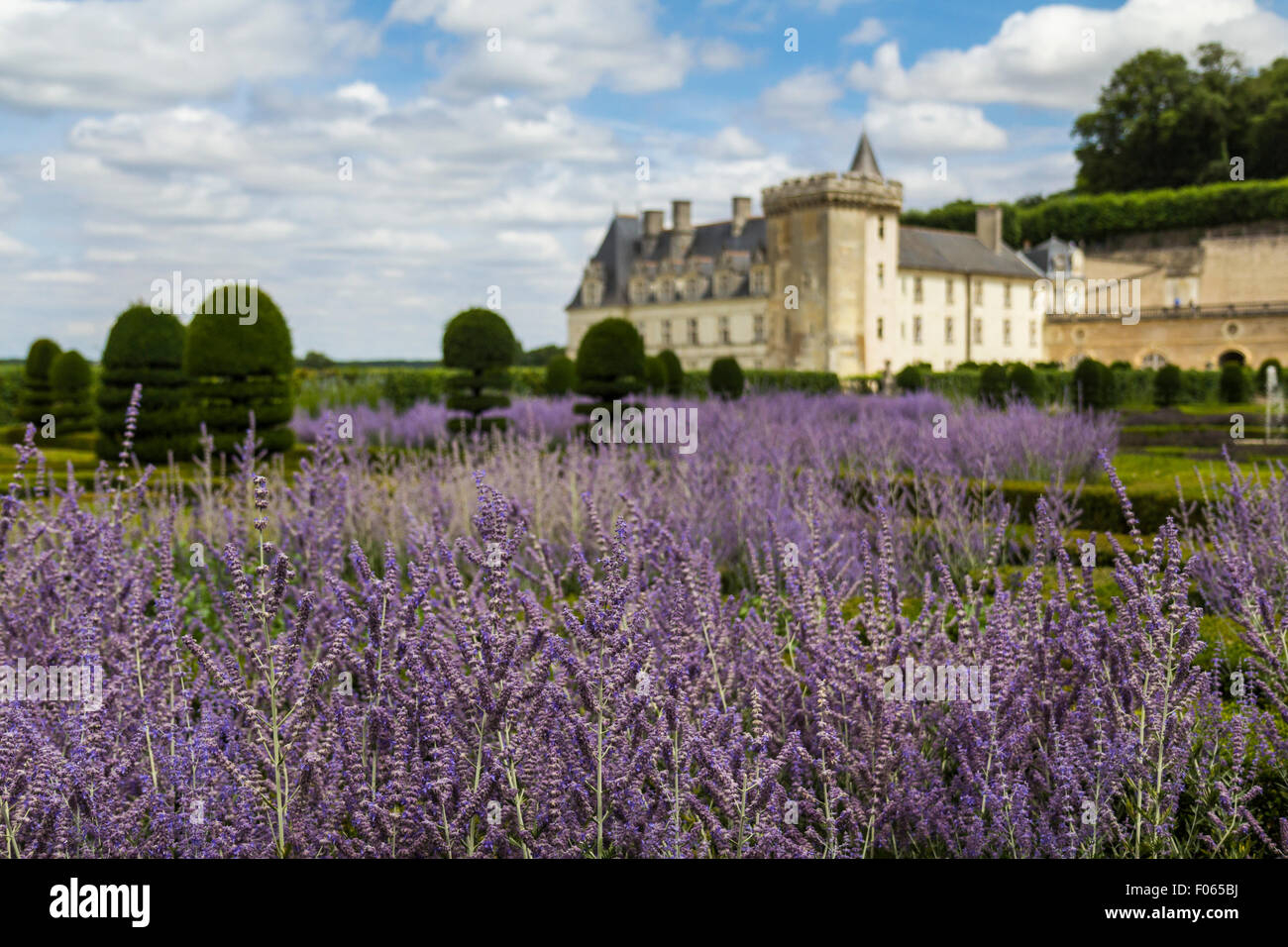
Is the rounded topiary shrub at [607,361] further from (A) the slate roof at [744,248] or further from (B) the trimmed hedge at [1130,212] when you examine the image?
(B) the trimmed hedge at [1130,212]

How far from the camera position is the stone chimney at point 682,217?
2104 inches

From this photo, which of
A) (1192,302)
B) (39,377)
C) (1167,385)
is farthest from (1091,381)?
(1192,302)

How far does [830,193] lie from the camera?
1713 inches

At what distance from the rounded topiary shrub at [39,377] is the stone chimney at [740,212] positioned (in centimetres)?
3456

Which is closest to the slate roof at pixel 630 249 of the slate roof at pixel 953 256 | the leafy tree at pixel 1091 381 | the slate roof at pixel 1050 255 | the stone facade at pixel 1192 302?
the slate roof at pixel 953 256

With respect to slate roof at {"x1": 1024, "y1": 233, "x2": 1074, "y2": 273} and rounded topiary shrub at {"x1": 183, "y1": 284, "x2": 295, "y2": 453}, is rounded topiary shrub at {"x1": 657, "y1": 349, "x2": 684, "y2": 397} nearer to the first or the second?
rounded topiary shrub at {"x1": 183, "y1": 284, "x2": 295, "y2": 453}

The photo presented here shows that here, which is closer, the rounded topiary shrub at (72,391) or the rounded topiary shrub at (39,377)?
the rounded topiary shrub at (72,391)

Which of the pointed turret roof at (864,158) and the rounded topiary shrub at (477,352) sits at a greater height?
the pointed turret roof at (864,158)

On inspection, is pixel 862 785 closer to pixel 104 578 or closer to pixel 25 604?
pixel 104 578

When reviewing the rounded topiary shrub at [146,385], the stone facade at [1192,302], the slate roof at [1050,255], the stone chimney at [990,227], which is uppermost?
the stone chimney at [990,227]

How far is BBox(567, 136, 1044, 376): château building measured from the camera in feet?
145

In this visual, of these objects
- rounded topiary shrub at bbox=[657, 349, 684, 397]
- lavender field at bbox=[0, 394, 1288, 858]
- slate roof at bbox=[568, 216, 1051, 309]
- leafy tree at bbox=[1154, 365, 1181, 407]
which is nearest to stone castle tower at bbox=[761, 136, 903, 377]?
slate roof at bbox=[568, 216, 1051, 309]

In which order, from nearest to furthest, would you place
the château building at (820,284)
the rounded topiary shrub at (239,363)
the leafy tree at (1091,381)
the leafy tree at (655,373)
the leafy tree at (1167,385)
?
the rounded topiary shrub at (239,363) → the leafy tree at (1091,381) → the leafy tree at (655,373) → the leafy tree at (1167,385) → the château building at (820,284)

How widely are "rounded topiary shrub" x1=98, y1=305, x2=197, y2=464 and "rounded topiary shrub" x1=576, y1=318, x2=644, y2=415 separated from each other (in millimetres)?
5252
